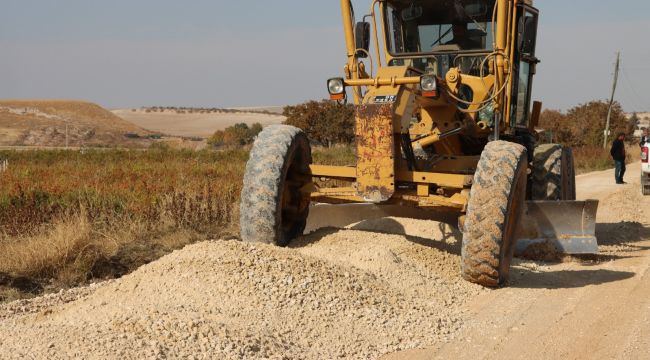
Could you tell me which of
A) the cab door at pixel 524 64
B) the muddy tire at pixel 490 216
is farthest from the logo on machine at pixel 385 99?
the cab door at pixel 524 64

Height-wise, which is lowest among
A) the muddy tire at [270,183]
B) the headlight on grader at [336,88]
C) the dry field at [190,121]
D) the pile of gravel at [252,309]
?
the dry field at [190,121]

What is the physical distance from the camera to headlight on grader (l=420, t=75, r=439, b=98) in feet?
25.2

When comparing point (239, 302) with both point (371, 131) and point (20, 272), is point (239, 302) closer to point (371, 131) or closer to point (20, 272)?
point (371, 131)

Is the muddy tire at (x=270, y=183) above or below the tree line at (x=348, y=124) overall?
above

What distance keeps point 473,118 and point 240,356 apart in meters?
4.92

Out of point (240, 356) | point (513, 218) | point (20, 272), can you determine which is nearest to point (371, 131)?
point (513, 218)

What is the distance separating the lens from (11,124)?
64.4m

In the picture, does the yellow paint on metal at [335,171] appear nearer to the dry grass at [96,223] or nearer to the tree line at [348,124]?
the dry grass at [96,223]

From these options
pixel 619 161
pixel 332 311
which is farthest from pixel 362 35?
pixel 619 161

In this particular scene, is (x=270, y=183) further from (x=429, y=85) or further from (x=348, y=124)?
(x=348, y=124)

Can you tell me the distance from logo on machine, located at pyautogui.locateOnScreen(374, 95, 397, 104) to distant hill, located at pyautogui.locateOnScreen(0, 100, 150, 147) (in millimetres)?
47991

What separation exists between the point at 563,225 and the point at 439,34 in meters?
2.64

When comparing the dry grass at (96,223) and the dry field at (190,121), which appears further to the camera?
the dry field at (190,121)

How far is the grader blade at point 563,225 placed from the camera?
866 cm
